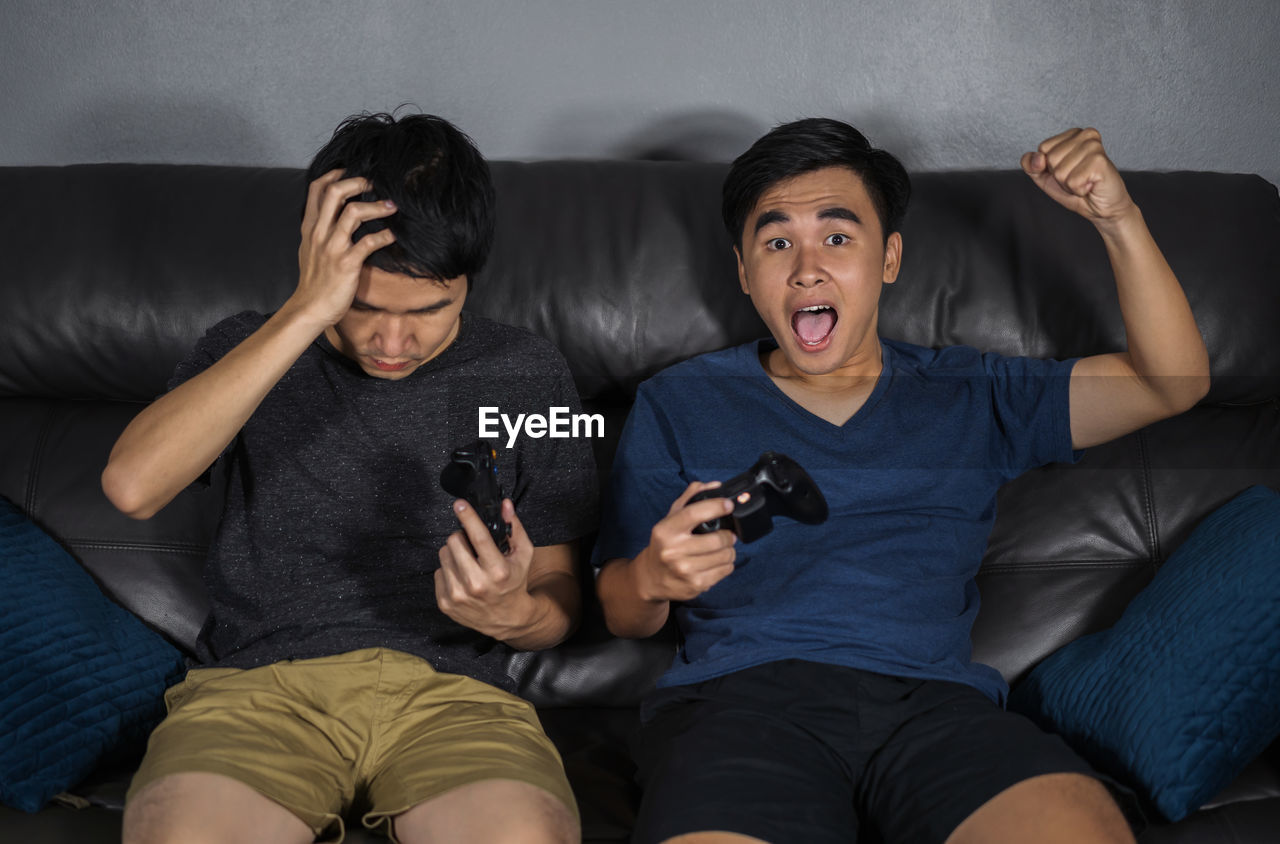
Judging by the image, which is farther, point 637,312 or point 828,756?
point 637,312

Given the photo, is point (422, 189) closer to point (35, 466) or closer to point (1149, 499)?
point (35, 466)

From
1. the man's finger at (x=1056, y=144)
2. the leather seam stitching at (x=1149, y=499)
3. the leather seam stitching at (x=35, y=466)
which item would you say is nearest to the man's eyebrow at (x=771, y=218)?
the man's finger at (x=1056, y=144)

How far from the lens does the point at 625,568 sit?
1.42 meters

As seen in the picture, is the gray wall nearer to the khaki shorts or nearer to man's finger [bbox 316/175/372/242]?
man's finger [bbox 316/175/372/242]

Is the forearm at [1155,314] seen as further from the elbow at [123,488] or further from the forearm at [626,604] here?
the elbow at [123,488]

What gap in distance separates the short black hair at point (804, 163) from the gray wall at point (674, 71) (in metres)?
0.50

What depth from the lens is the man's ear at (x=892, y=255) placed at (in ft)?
5.48

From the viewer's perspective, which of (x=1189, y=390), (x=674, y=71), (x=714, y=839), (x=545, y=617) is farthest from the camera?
(x=674, y=71)

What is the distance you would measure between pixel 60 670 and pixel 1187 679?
1.44 m

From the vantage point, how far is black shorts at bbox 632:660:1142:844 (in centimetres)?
117

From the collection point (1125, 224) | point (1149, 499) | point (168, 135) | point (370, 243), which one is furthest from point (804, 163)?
point (168, 135)

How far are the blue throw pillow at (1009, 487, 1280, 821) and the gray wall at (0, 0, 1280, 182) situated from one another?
929 millimetres

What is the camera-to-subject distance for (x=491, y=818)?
1.16 metres

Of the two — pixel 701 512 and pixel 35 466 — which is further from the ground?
pixel 701 512
